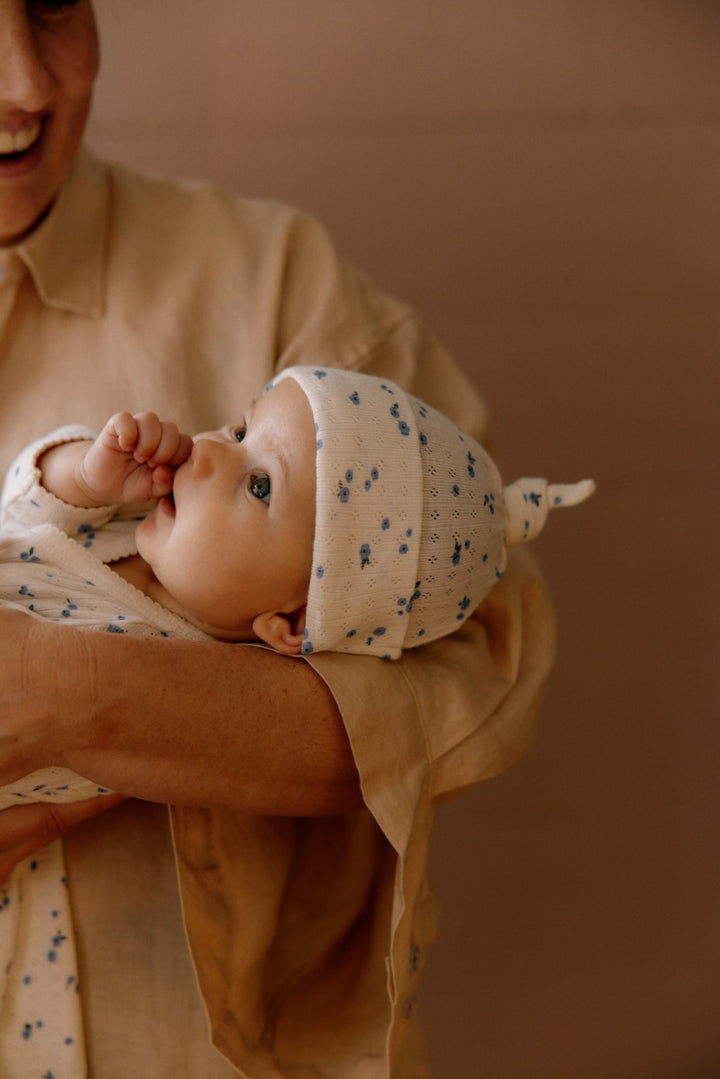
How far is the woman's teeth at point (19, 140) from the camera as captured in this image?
1.41m

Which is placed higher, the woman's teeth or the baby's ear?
the woman's teeth

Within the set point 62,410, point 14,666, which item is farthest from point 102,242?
point 14,666

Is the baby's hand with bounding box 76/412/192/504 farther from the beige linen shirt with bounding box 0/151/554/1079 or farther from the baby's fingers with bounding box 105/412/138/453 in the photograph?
the beige linen shirt with bounding box 0/151/554/1079

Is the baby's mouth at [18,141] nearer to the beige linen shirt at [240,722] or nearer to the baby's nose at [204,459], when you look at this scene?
the beige linen shirt at [240,722]

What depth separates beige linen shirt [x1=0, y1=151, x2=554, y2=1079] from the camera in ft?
4.32

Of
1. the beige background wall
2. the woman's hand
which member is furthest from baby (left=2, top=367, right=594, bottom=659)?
the beige background wall

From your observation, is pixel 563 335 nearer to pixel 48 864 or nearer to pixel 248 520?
pixel 248 520

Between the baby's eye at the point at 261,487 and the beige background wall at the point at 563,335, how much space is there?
3.62 feet

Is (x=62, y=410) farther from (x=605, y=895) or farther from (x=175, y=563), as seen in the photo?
(x=605, y=895)

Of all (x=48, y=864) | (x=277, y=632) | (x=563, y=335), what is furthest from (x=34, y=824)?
(x=563, y=335)

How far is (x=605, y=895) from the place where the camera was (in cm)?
235

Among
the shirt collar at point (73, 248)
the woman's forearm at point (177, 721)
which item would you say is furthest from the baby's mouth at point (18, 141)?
the woman's forearm at point (177, 721)

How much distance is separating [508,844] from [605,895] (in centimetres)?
23

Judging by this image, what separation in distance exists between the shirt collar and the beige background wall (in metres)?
0.64
